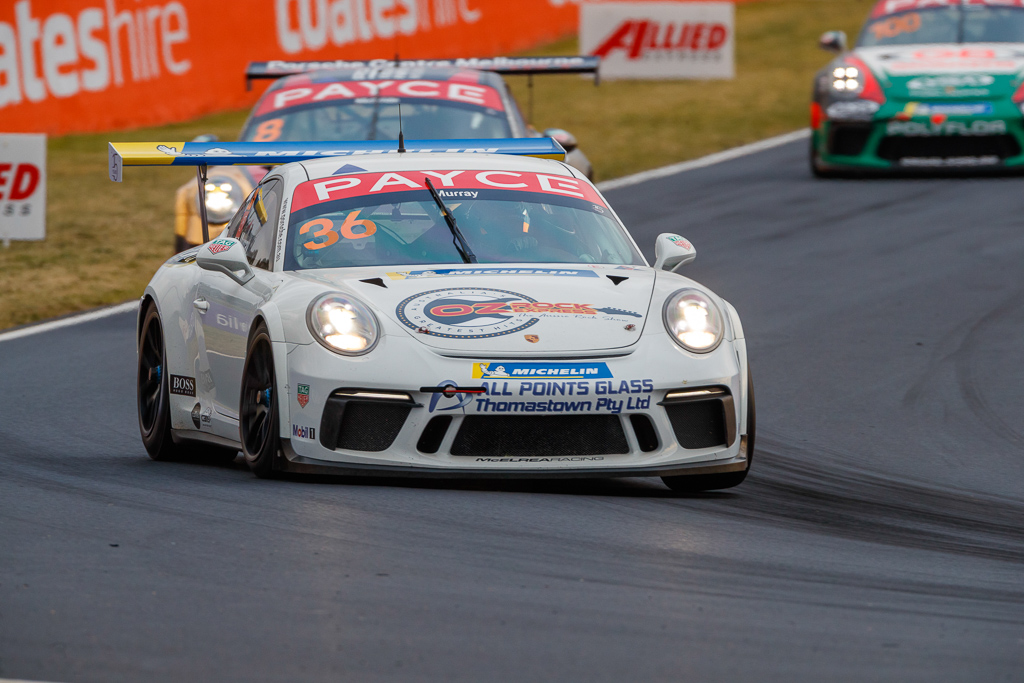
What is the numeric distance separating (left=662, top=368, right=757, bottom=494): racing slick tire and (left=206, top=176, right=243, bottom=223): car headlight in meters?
4.94

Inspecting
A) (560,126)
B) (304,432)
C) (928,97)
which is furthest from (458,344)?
(560,126)

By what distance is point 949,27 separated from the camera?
16.5 m

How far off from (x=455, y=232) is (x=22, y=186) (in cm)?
803

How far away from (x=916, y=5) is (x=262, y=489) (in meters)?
12.4

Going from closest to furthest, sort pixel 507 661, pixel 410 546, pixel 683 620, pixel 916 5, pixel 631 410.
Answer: pixel 507 661 → pixel 683 620 → pixel 410 546 → pixel 631 410 → pixel 916 5

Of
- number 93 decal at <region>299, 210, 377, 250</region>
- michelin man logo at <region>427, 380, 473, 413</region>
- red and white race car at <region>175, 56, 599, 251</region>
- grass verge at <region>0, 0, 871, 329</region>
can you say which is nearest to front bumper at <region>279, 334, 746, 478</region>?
michelin man logo at <region>427, 380, 473, 413</region>

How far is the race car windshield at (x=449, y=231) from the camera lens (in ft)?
22.0

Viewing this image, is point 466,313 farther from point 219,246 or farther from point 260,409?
point 219,246

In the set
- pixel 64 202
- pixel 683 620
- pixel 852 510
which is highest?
pixel 683 620

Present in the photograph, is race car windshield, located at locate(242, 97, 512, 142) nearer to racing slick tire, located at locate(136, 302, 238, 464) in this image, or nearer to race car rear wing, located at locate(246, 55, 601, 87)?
race car rear wing, located at locate(246, 55, 601, 87)

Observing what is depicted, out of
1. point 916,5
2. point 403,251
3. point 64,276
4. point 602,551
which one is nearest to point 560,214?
point 403,251

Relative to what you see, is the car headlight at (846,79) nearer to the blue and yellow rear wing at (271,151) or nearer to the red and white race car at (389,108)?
the red and white race car at (389,108)

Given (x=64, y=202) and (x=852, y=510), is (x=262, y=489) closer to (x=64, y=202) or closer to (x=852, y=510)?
(x=852, y=510)

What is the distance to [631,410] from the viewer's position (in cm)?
590
